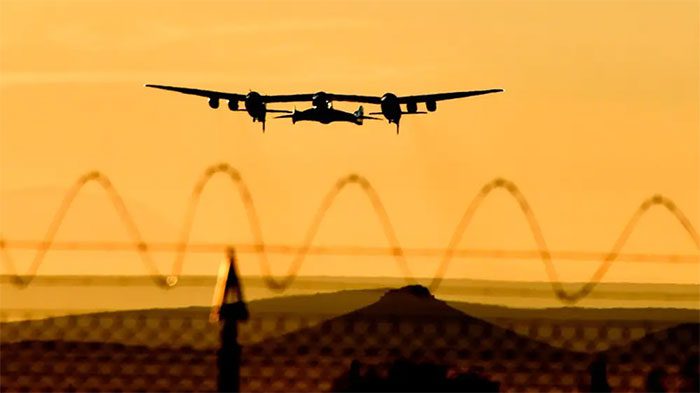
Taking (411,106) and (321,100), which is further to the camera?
(411,106)

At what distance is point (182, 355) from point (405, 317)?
7.33 ft

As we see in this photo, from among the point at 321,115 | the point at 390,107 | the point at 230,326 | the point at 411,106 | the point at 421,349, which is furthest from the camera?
the point at 411,106

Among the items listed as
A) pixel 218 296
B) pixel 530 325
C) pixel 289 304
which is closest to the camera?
pixel 218 296

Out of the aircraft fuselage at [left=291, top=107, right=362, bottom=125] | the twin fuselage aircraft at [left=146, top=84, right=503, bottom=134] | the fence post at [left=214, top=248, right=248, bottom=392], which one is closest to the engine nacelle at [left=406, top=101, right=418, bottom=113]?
the twin fuselage aircraft at [left=146, top=84, right=503, bottom=134]

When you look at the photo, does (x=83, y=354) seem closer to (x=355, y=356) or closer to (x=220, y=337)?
(x=220, y=337)

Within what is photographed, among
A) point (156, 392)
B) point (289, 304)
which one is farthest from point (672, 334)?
point (156, 392)

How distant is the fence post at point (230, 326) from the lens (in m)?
12.3

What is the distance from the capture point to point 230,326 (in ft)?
41.8

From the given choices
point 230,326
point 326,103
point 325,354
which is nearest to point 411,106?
point 326,103

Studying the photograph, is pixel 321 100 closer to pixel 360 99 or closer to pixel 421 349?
pixel 360 99

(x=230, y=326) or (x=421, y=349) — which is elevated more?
(x=230, y=326)

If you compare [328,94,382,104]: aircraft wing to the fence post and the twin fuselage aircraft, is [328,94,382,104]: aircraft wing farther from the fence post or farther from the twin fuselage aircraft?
the fence post

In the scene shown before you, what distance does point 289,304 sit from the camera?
48.9 feet

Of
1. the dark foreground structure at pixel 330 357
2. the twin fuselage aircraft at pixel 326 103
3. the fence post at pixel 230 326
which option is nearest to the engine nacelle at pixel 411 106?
the twin fuselage aircraft at pixel 326 103
